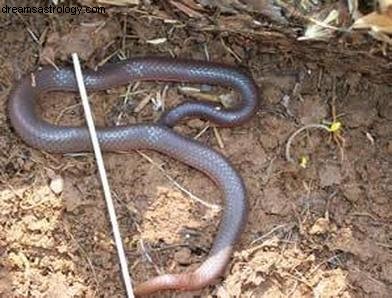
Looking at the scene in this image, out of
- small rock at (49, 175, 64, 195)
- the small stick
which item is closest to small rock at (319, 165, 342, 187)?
the small stick

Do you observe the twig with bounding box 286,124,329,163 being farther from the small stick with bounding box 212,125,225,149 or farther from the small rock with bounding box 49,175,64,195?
the small rock with bounding box 49,175,64,195

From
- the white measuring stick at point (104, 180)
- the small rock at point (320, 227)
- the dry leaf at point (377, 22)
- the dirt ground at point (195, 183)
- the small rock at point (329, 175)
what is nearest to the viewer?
the dry leaf at point (377, 22)

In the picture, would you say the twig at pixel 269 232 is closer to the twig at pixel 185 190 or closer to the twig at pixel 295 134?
the twig at pixel 185 190

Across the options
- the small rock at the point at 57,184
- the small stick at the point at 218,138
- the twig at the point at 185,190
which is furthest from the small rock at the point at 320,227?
the small rock at the point at 57,184

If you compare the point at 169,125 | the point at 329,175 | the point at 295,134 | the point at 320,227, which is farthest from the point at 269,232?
the point at 169,125

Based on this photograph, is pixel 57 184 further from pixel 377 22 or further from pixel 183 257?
pixel 377 22

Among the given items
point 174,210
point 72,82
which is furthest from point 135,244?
point 72,82
